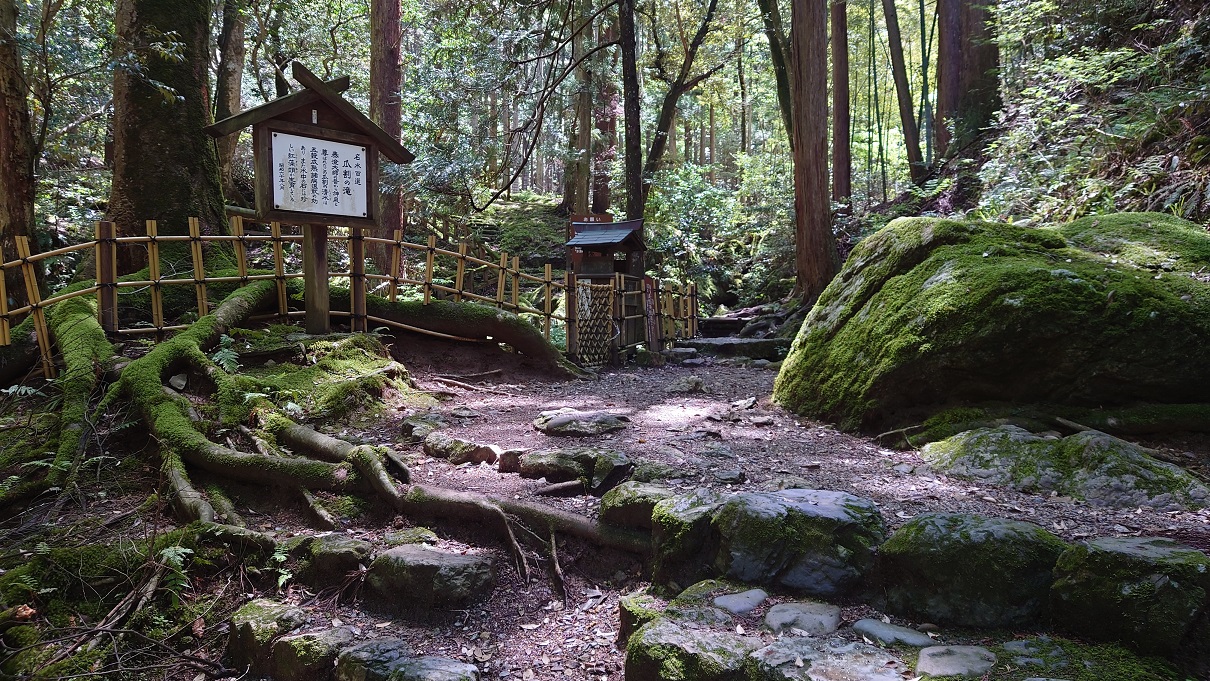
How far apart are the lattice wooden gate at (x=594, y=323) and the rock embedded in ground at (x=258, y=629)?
6.69 meters

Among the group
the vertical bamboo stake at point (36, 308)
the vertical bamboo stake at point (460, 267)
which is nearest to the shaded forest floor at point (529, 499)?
the vertical bamboo stake at point (36, 308)

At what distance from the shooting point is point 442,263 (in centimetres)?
1905

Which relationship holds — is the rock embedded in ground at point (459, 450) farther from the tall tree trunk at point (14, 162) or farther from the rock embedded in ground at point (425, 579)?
the tall tree trunk at point (14, 162)

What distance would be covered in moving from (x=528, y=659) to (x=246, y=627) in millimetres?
1445

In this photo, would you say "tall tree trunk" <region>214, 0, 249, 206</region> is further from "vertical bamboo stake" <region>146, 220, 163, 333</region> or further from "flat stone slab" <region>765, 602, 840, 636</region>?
"flat stone slab" <region>765, 602, 840, 636</region>

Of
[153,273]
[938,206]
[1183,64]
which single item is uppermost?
[1183,64]

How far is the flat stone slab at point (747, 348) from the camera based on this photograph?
11781 mm

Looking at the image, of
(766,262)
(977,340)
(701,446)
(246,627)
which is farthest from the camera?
(766,262)

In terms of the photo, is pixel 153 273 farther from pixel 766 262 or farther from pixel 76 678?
pixel 766 262

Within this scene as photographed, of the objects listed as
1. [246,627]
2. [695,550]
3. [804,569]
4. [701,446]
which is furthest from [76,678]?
[701,446]

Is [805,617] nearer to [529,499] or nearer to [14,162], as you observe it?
[529,499]

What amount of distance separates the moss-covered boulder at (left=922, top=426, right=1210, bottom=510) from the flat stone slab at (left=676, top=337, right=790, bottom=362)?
7.40 meters

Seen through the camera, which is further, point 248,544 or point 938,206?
point 938,206

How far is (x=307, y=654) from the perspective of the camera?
9.64 ft
